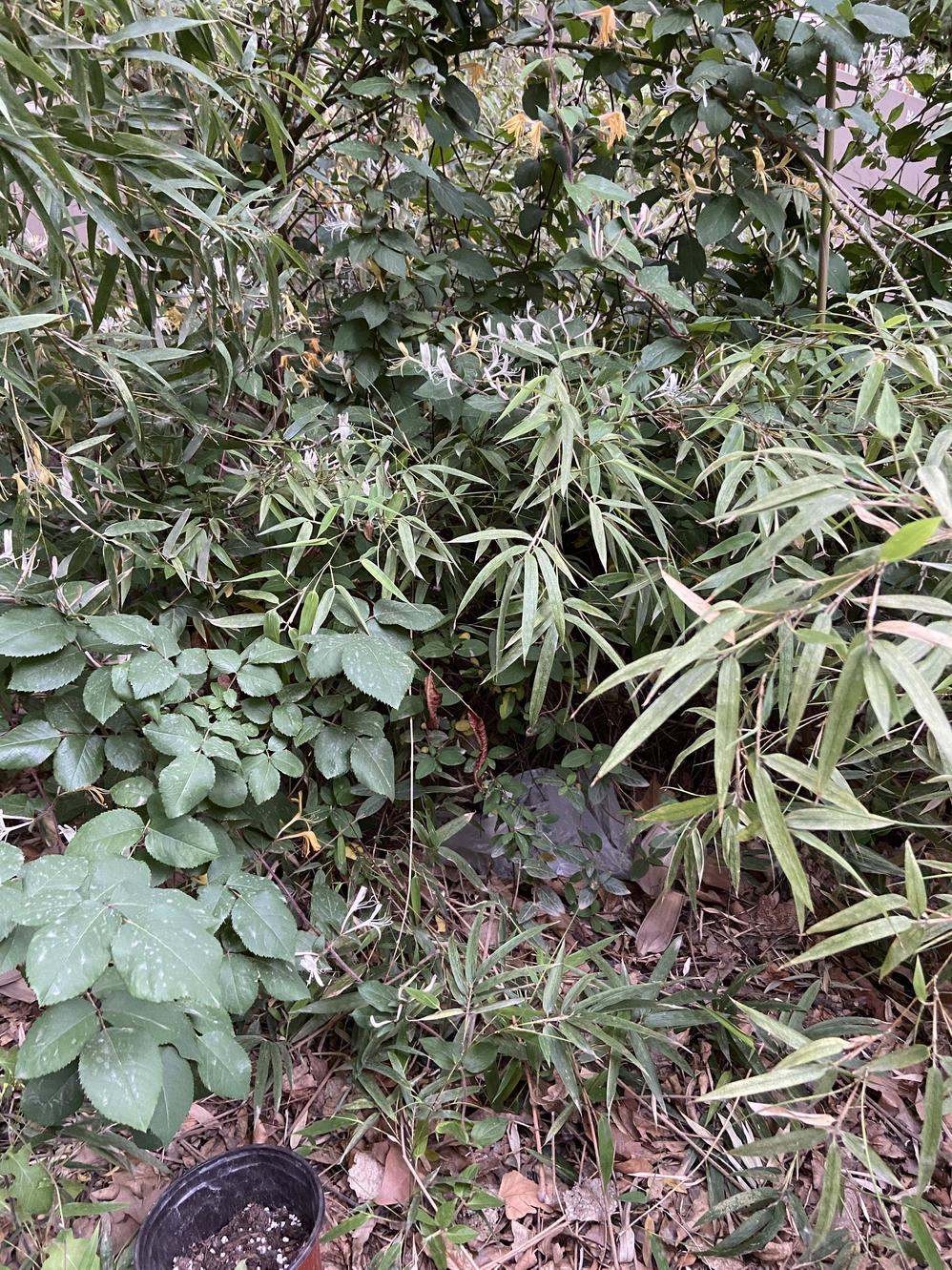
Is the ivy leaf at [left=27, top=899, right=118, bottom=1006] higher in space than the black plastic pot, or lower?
higher

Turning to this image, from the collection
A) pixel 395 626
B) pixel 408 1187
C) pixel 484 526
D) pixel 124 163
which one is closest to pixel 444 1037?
pixel 408 1187

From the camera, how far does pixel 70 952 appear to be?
0.59 m

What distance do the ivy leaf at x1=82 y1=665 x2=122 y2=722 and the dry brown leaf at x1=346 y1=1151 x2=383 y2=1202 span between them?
0.65 m

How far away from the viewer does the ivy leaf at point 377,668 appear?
920 millimetres

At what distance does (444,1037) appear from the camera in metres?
1.04

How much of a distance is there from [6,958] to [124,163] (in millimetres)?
802

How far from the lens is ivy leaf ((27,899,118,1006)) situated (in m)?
0.57

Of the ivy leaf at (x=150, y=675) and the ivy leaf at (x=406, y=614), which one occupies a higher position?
the ivy leaf at (x=406, y=614)

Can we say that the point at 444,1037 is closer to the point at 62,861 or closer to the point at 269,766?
the point at 269,766

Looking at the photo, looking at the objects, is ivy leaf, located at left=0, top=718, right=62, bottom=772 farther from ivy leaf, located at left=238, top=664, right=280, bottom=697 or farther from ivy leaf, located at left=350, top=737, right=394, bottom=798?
ivy leaf, located at left=350, top=737, right=394, bottom=798

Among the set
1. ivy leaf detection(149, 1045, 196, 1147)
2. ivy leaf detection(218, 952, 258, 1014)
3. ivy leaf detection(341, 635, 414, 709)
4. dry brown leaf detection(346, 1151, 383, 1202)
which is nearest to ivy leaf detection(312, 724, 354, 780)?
ivy leaf detection(341, 635, 414, 709)

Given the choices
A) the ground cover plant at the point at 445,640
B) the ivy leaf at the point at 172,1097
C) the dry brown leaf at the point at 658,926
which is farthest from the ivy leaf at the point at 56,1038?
the dry brown leaf at the point at 658,926

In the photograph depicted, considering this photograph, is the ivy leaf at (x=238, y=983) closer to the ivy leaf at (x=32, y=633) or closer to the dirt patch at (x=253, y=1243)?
the dirt patch at (x=253, y=1243)

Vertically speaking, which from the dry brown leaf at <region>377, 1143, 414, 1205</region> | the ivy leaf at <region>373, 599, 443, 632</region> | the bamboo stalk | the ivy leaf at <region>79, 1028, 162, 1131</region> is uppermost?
the bamboo stalk
